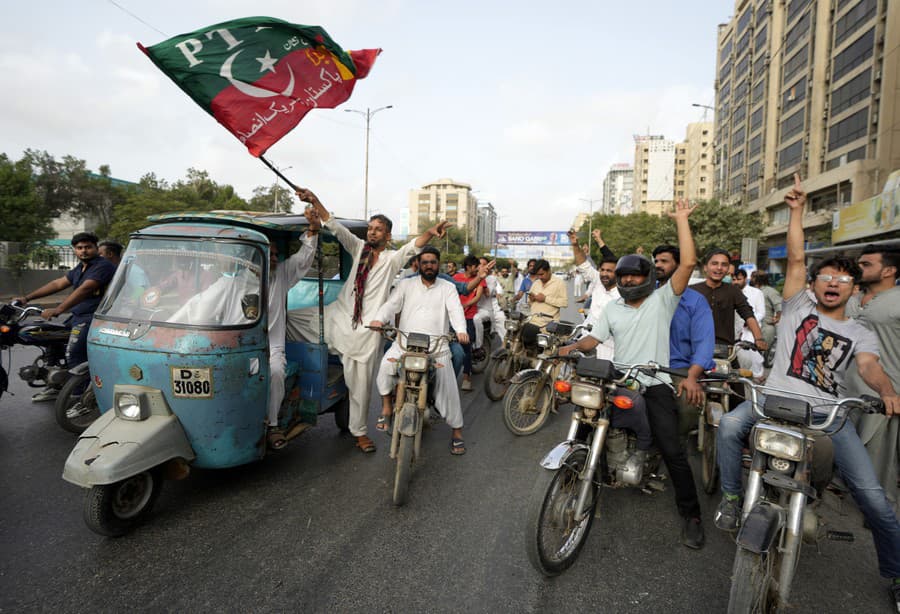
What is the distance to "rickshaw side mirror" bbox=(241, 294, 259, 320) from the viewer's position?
12.8 feet

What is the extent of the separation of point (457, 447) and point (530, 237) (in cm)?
6692

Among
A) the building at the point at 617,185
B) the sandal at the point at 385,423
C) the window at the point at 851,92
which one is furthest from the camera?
the building at the point at 617,185

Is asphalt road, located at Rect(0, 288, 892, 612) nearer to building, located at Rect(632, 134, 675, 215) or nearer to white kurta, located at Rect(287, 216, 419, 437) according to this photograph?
white kurta, located at Rect(287, 216, 419, 437)

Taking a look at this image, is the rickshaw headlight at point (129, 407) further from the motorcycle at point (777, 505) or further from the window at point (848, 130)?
the window at point (848, 130)

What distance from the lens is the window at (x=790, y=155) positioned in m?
40.7

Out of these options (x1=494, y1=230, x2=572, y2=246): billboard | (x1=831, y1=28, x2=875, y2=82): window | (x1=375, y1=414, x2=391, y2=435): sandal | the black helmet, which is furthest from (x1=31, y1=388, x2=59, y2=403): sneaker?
(x1=494, y1=230, x2=572, y2=246): billboard

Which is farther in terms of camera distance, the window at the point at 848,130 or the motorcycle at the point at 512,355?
the window at the point at 848,130

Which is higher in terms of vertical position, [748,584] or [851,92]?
[851,92]

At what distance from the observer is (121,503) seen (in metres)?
3.39

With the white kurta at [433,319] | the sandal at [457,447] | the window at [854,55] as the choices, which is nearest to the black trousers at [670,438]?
the white kurta at [433,319]

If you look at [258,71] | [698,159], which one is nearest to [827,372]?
[258,71]

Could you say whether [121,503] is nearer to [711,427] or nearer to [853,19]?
[711,427]

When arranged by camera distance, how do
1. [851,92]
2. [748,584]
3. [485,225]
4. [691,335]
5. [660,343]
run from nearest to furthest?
[748,584] < [660,343] < [691,335] < [851,92] < [485,225]

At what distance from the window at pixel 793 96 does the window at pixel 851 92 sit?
4.44 m
